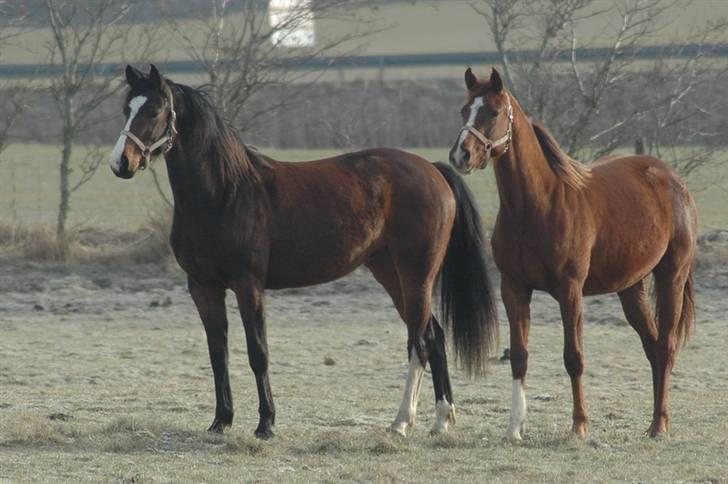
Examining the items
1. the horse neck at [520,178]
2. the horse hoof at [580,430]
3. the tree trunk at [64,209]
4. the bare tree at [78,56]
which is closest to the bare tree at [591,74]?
the bare tree at [78,56]

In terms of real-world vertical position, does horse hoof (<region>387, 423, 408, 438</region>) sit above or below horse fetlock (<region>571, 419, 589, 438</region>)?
below

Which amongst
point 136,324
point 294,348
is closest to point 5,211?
point 136,324

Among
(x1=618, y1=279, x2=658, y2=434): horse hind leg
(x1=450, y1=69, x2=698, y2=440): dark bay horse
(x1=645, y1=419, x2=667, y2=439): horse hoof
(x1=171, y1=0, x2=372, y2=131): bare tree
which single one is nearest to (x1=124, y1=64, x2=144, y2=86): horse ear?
(x1=450, y1=69, x2=698, y2=440): dark bay horse

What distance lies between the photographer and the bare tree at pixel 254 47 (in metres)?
15.3

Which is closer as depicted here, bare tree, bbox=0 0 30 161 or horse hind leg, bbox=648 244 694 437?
horse hind leg, bbox=648 244 694 437

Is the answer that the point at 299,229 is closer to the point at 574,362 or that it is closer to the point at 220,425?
the point at 220,425

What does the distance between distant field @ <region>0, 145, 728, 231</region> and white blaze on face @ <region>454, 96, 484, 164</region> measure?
7.95m

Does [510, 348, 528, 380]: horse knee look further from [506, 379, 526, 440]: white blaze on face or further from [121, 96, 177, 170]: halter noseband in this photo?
[121, 96, 177, 170]: halter noseband

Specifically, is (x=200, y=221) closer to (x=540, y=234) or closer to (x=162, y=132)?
(x=162, y=132)

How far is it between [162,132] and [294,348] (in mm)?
4214

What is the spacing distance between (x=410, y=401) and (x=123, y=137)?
7.36 ft

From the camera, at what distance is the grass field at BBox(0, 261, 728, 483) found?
663 cm

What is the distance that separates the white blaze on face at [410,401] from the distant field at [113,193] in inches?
290

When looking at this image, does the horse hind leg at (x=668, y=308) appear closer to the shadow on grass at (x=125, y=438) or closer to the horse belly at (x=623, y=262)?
the horse belly at (x=623, y=262)
